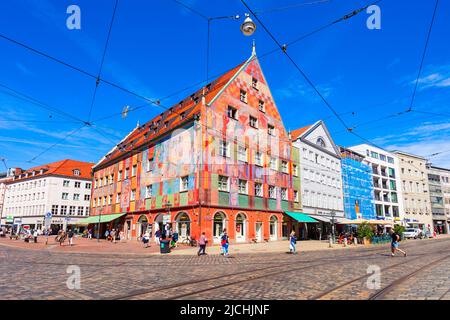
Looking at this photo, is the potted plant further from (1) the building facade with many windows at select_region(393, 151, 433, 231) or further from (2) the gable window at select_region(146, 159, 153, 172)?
(1) the building facade with many windows at select_region(393, 151, 433, 231)

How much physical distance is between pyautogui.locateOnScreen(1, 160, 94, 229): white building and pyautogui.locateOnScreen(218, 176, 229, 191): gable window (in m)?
45.7

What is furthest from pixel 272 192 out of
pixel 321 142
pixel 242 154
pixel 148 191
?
pixel 321 142

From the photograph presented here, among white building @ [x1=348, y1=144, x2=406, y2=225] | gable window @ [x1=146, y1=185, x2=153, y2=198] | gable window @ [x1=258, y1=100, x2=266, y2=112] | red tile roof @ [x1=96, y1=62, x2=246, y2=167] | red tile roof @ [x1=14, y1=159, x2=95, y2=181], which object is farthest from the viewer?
red tile roof @ [x1=14, y1=159, x2=95, y2=181]

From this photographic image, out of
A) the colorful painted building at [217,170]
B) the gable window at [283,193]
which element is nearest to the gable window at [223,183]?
the colorful painted building at [217,170]

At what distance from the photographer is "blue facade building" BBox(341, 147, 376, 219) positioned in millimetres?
52906

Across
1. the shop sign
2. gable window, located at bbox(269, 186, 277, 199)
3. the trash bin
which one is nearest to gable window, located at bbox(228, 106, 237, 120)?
gable window, located at bbox(269, 186, 277, 199)

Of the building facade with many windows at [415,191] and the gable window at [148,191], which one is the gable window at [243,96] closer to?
the gable window at [148,191]

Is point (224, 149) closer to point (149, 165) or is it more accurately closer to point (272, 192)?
point (272, 192)

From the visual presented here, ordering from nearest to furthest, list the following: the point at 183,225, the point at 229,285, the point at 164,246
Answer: the point at 229,285, the point at 164,246, the point at 183,225

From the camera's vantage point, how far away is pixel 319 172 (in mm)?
45188

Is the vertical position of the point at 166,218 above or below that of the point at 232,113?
below

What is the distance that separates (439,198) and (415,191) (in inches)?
493
